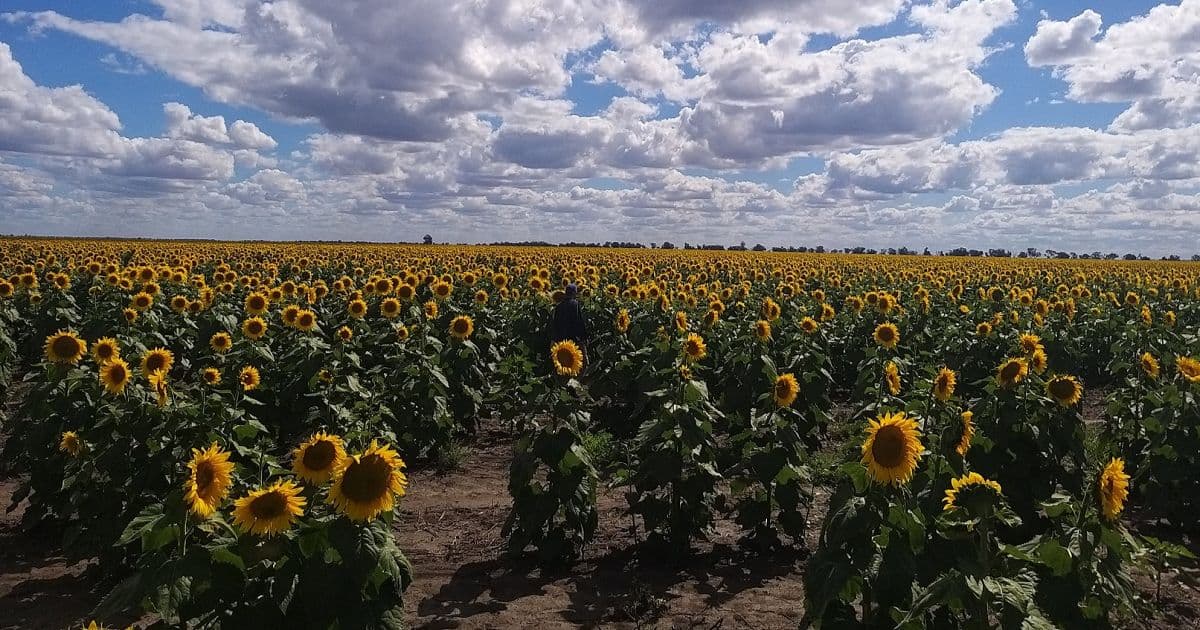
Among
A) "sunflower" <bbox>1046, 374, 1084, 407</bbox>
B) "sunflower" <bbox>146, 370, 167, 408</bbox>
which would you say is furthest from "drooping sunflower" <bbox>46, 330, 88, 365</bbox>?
→ "sunflower" <bbox>1046, 374, 1084, 407</bbox>

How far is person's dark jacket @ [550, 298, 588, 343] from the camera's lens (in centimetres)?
1408

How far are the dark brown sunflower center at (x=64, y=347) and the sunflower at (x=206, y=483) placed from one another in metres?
4.04

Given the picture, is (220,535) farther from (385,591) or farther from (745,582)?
(745,582)

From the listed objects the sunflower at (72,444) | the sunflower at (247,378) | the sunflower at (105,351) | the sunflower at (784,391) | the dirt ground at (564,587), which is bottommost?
the dirt ground at (564,587)

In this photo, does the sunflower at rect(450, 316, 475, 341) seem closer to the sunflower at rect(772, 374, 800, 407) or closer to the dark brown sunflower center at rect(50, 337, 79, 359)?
the dark brown sunflower center at rect(50, 337, 79, 359)

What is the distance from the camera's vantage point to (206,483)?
368 cm

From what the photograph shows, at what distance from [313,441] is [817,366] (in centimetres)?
762

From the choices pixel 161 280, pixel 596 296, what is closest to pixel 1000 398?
pixel 596 296

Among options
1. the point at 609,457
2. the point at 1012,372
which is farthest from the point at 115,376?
the point at 1012,372

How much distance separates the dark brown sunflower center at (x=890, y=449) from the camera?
4.05m

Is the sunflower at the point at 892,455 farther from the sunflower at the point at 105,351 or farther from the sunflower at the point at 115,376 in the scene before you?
the sunflower at the point at 105,351

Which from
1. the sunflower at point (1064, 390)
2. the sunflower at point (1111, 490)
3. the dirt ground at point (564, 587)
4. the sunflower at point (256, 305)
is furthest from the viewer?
the sunflower at point (256, 305)

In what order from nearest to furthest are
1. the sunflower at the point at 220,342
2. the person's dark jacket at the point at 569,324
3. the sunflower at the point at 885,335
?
the sunflower at the point at 220,342
the sunflower at the point at 885,335
the person's dark jacket at the point at 569,324

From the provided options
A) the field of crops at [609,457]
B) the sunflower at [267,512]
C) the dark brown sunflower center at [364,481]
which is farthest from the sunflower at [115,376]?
the dark brown sunflower center at [364,481]
